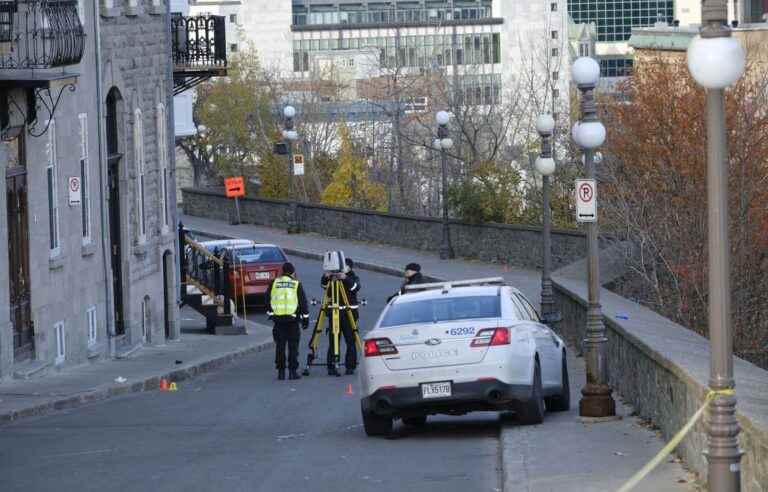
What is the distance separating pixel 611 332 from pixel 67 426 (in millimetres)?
6213

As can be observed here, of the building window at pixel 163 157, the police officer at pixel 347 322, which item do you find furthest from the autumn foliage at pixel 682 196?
the building window at pixel 163 157

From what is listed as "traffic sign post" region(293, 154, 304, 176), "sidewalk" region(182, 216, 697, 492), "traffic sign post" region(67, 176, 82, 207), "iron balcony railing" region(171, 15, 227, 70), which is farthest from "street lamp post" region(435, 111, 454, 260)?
"sidewalk" region(182, 216, 697, 492)

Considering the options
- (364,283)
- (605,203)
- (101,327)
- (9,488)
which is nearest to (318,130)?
(364,283)

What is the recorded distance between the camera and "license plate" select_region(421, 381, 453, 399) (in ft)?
51.8

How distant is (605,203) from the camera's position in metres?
34.4

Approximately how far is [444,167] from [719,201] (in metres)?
40.1

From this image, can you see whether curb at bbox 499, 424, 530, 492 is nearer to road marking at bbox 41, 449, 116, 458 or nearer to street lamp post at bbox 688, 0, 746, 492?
street lamp post at bbox 688, 0, 746, 492

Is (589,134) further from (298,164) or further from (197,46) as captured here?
(298,164)

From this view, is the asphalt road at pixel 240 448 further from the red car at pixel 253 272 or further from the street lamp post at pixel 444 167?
the street lamp post at pixel 444 167

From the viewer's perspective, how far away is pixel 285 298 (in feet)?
80.2

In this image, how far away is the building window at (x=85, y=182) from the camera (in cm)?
2711

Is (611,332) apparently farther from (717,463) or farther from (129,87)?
(129,87)

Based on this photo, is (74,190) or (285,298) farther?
(74,190)

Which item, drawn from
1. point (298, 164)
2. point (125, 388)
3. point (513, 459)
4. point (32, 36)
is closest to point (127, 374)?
point (125, 388)
